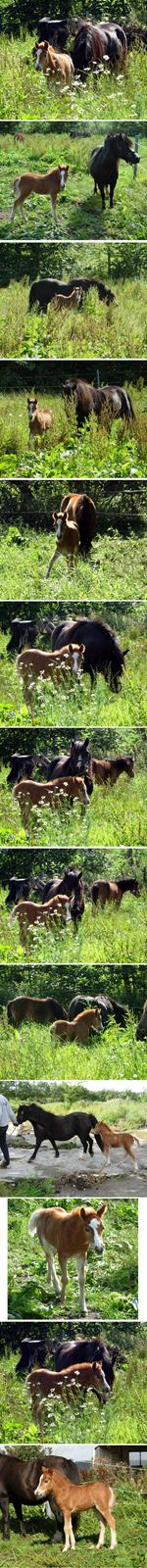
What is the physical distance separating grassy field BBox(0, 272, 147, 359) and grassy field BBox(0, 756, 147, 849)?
6.31ft

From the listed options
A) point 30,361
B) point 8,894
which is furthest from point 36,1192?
point 30,361

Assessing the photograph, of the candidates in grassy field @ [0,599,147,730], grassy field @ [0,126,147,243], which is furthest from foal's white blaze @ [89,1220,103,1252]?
grassy field @ [0,126,147,243]

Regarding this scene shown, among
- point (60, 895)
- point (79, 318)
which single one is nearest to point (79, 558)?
point (79, 318)

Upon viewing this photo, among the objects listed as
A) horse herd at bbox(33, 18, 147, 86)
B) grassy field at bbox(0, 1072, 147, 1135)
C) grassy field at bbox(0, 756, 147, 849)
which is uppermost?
horse herd at bbox(33, 18, 147, 86)

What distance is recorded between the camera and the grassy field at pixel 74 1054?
1352 cm

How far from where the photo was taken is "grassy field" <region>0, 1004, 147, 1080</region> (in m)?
13.5

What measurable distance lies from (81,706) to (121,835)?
0.64 metres

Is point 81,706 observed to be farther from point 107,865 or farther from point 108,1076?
point 108,1076

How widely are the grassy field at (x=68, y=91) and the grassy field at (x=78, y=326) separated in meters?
0.68

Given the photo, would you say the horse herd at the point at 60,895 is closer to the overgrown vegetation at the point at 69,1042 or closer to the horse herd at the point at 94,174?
the overgrown vegetation at the point at 69,1042

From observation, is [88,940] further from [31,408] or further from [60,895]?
[31,408]

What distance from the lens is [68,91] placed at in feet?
47.2

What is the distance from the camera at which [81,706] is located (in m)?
14.0

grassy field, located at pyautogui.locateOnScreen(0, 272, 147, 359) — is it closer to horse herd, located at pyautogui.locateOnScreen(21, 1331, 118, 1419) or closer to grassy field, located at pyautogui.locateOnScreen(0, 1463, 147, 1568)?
horse herd, located at pyautogui.locateOnScreen(21, 1331, 118, 1419)
